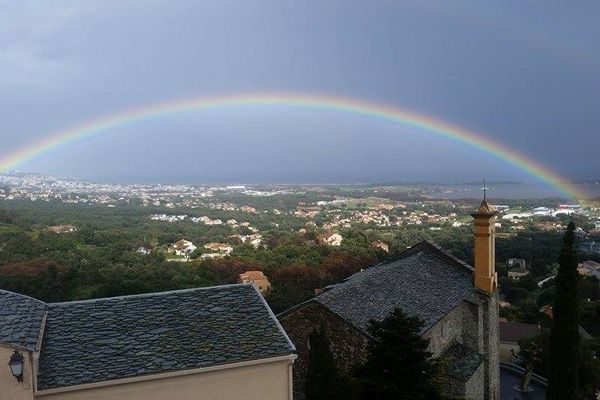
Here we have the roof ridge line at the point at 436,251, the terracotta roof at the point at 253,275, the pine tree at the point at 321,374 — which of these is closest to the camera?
the pine tree at the point at 321,374

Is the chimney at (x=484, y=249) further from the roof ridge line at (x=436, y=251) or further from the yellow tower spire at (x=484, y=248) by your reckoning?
the roof ridge line at (x=436, y=251)

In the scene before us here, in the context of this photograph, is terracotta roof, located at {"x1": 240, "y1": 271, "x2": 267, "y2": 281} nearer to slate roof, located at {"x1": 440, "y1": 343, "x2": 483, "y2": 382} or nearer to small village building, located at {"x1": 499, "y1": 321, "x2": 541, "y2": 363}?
small village building, located at {"x1": 499, "y1": 321, "x2": 541, "y2": 363}

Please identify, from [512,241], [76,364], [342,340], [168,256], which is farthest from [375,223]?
[76,364]

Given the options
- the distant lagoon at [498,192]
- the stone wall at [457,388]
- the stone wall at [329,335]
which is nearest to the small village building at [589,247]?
the stone wall at [457,388]

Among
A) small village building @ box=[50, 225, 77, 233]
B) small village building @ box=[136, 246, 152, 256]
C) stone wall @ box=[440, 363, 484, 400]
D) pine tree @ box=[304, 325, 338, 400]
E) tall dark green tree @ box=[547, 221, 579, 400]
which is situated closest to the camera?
pine tree @ box=[304, 325, 338, 400]

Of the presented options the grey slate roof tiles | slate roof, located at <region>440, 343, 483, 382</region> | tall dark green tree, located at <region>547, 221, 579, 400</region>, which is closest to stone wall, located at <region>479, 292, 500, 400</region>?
the grey slate roof tiles
